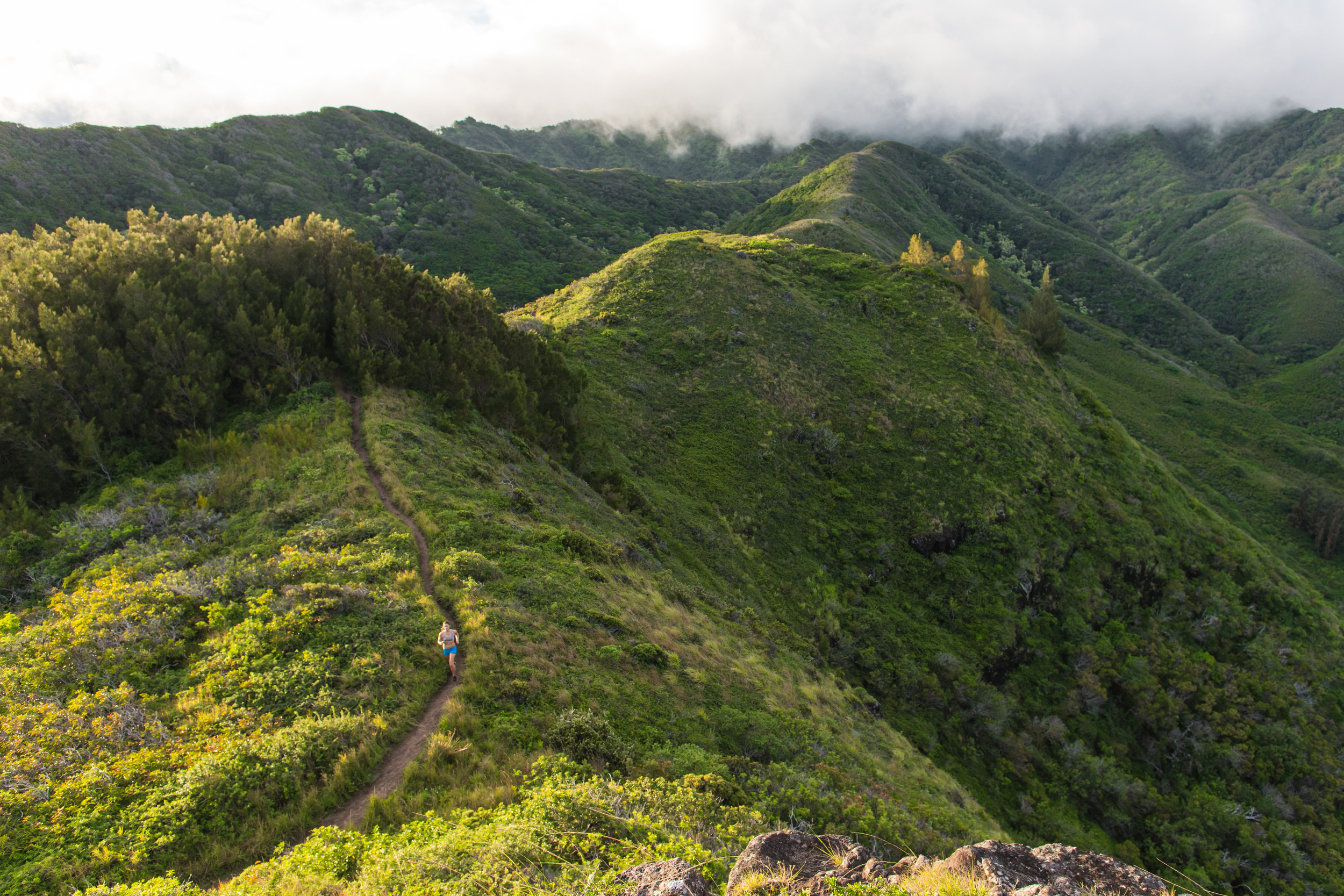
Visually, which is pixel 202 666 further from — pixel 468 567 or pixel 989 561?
pixel 989 561

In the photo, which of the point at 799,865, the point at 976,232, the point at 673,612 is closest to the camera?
the point at 799,865

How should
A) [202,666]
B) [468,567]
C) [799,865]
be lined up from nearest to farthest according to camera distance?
[799,865]
[202,666]
[468,567]

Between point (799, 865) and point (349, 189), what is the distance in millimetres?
144219

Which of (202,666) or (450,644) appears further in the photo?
(450,644)

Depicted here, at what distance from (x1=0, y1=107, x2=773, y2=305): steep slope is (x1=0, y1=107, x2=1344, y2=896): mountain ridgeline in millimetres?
60570

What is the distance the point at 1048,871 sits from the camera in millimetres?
5898

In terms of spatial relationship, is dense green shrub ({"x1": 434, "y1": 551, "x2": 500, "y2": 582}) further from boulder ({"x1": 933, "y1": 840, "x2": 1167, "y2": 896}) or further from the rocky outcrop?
boulder ({"x1": 933, "y1": 840, "x2": 1167, "y2": 896})

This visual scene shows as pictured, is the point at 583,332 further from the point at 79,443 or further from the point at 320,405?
the point at 79,443

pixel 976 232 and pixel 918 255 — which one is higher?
pixel 976 232

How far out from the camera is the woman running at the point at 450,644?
1032 cm

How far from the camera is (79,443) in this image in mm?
15711

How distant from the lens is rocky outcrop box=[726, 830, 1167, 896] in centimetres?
552

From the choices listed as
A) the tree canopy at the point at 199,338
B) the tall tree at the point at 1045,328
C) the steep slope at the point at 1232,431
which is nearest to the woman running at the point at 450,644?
the tree canopy at the point at 199,338

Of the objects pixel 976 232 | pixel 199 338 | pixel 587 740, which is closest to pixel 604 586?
pixel 587 740
